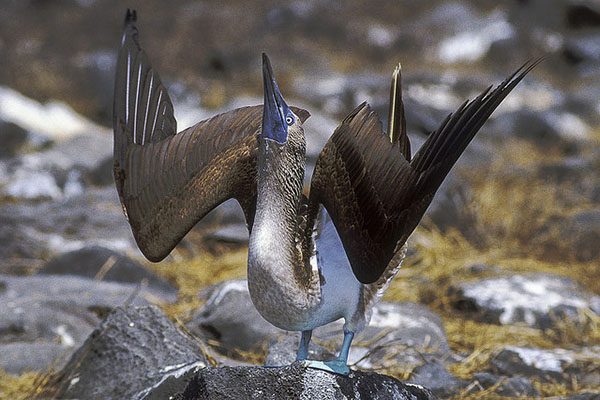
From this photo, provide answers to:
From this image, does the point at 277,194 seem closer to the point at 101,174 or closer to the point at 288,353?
the point at 288,353

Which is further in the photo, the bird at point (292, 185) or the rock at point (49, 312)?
the rock at point (49, 312)

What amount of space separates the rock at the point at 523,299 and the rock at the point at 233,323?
1.57 metres

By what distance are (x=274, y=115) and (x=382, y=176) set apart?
379 mm

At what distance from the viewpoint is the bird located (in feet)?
6.82

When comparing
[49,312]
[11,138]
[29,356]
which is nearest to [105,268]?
[49,312]

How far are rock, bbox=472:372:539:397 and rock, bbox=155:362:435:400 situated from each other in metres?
1.27

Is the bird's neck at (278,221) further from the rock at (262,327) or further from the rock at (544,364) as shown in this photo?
the rock at (544,364)

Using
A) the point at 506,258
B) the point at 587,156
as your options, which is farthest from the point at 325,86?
the point at 506,258

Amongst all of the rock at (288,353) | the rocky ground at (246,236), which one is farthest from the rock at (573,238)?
the rock at (288,353)

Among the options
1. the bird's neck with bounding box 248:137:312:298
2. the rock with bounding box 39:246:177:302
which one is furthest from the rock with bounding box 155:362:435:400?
the rock with bounding box 39:246:177:302

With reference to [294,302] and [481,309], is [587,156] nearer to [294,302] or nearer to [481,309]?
[481,309]

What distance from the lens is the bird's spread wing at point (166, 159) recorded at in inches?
95.4

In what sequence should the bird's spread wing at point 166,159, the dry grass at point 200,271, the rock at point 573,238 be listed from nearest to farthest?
the bird's spread wing at point 166,159 < the dry grass at point 200,271 < the rock at point 573,238

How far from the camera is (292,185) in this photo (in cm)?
229
